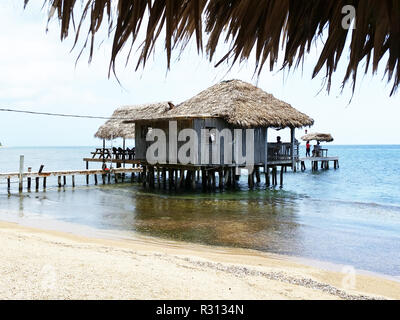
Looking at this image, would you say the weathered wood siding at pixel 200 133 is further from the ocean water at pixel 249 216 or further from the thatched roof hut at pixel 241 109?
the ocean water at pixel 249 216

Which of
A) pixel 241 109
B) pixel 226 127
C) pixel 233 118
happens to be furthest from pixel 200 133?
pixel 241 109

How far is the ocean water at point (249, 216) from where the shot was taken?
9.23m

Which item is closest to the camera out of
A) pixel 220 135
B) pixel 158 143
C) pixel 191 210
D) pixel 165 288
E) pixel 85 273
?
pixel 165 288

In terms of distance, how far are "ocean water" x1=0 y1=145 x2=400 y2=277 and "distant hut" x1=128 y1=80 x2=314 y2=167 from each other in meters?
2.16

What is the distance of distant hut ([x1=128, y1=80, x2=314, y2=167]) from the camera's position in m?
17.8

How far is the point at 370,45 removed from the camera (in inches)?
66.9

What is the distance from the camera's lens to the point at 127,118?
24.0 metres

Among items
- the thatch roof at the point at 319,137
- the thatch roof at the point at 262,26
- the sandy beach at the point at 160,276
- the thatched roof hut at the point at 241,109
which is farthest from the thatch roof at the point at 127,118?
the thatch roof at the point at 262,26

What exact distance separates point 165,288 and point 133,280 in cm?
50

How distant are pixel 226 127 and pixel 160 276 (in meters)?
13.5

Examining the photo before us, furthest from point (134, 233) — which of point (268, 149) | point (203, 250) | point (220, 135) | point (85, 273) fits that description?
point (268, 149)
